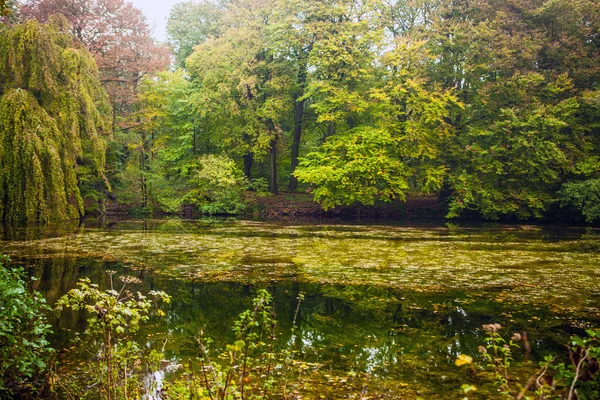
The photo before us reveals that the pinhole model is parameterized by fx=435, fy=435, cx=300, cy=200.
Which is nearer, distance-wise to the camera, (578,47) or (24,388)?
(24,388)

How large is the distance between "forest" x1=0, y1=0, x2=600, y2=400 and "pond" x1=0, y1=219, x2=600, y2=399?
55 millimetres

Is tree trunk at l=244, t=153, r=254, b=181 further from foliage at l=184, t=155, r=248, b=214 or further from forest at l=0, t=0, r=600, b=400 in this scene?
foliage at l=184, t=155, r=248, b=214

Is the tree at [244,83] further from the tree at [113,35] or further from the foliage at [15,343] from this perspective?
the foliage at [15,343]

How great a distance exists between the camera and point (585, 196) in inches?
777

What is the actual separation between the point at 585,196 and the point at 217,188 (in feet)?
61.1

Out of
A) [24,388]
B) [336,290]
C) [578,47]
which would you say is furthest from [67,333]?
[578,47]

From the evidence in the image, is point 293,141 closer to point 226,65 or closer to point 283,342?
point 226,65

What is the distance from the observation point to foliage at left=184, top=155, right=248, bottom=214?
24.8m

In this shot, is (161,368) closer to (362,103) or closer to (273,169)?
(362,103)

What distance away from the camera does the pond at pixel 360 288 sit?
489 centimetres

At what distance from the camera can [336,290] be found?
7.89 metres

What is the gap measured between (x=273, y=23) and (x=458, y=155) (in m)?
13.1

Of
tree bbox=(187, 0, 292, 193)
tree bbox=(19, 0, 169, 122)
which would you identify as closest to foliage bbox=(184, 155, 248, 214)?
tree bbox=(187, 0, 292, 193)

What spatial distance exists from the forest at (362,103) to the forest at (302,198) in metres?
0.16
